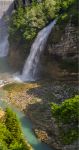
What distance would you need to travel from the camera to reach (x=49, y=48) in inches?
2317

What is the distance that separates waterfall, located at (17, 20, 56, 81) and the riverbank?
5.36m

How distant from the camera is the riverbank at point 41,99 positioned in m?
39.1

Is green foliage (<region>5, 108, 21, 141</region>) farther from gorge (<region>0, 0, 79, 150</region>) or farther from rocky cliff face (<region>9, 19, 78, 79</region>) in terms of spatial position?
rocky cliff face (<region>9, 19, 78, 79</region>)

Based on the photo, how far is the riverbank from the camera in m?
39.1

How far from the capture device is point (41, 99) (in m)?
49.4

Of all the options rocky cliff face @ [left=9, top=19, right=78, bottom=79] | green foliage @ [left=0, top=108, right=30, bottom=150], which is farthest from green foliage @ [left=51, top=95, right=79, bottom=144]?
rocky cliff face @ [left=9, top=19, right=78, bottom=79]

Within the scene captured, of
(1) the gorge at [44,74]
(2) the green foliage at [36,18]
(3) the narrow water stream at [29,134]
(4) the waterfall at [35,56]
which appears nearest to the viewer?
(1) the gorge at [44,74]

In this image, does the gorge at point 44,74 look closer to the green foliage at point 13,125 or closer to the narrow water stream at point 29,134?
the narrow water stream at point 29,134

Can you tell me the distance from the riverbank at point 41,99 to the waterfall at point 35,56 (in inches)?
211

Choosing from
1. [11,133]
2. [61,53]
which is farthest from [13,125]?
[61,53]

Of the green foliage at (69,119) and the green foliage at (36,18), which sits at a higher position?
the green foliage at (36,18)

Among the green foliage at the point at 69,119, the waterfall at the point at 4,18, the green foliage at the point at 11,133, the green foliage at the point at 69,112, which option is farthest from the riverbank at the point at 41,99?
the waterfall at the point at 4,18

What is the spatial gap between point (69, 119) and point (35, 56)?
111 feet

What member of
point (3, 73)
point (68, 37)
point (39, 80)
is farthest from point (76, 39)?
point (3, 73)
